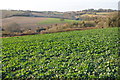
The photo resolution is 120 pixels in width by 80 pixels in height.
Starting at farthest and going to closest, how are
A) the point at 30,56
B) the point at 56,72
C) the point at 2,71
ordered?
the point at 30,56, the point at 2,71, the point at 56,72

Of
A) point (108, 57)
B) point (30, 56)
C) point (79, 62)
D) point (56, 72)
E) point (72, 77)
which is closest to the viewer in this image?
point (72, 77)

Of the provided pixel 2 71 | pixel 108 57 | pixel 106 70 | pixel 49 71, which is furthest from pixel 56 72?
pixel 108 57

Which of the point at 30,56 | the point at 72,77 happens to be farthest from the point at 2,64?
the point at 72,77

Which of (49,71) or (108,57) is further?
(108,57)

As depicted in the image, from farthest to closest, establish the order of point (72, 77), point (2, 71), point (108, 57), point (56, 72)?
1. point (108, 57)
2. point (2, 71)
3. point (56, 72)
4. point (72, 77)

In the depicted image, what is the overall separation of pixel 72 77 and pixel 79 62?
6.54ft

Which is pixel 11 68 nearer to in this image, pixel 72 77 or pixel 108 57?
pixel 72 77

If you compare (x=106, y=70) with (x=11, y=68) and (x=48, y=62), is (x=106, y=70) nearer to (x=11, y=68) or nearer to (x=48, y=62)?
(x=48, y=62)

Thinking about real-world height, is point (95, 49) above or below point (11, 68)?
above

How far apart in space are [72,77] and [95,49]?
16.7 feet

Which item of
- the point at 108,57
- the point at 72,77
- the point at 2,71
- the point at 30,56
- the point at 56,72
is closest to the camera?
the point at 72,77

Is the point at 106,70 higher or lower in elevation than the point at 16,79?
higher

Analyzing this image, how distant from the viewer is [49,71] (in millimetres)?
8391

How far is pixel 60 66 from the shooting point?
8.96 m
